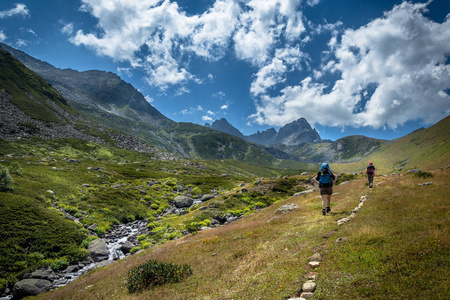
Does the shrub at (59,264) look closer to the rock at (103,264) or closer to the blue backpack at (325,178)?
the rock at (103,264)

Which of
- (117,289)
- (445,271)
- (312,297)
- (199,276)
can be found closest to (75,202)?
(117,289)

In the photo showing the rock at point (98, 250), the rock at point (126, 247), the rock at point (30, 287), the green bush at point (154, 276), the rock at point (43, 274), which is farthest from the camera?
the rock at point (126, 247)

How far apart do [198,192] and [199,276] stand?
5556cm

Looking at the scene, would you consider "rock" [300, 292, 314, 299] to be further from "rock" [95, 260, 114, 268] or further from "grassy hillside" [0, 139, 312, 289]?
"grassy hillside" [0, 139, 312, 289]

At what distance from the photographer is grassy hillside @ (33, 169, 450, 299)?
608cm

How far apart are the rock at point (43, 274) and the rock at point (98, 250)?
4.46 metres

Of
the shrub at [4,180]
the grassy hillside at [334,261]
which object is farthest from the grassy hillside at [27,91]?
the grassy hillside at [334,261]

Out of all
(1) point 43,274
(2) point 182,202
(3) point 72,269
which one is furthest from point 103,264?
(2) point 182,202

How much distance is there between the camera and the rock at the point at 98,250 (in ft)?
74.0

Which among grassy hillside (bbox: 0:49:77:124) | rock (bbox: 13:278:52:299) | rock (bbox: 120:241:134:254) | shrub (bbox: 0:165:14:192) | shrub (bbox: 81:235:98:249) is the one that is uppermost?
grassy hillside (bbox: 0:49:77:124)

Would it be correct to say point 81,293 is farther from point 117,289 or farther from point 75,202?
point 75,202

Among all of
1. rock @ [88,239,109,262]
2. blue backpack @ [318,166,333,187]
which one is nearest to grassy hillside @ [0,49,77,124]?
rock @ [88,239,109,262]

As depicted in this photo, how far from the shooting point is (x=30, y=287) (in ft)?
51.4

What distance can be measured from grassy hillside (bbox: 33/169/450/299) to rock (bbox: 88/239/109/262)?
9.22m
